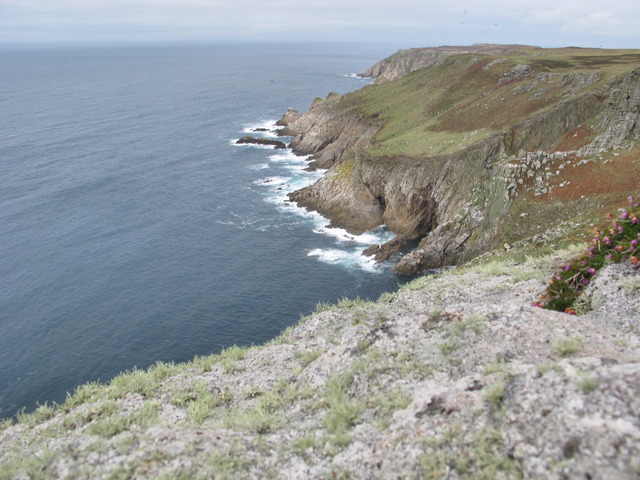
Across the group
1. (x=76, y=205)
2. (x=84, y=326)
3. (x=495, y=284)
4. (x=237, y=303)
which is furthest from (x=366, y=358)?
(x=76, y=205)

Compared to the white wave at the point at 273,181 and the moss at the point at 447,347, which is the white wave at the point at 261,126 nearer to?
the white wave at the point at 273,181

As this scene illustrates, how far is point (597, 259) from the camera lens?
688 inches

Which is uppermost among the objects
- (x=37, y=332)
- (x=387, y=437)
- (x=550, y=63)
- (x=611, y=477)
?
(x=550, y=63)

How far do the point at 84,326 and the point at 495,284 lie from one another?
4029 centimetres

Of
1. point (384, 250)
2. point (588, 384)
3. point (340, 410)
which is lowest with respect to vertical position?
point (384, 250)

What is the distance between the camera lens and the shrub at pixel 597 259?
1666 cm

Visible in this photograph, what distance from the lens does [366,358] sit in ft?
47.8

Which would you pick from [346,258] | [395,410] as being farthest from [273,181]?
[395,410]

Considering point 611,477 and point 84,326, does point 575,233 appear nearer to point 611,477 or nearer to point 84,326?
point 611,477

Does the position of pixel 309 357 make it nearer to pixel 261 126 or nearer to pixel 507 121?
pixel 507 121

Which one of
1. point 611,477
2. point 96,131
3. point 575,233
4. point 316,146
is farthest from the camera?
point 96,131

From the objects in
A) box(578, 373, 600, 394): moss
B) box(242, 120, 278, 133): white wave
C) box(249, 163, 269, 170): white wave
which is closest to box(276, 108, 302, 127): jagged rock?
box(242, 120, 278, 133): white wave

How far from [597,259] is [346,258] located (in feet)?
131

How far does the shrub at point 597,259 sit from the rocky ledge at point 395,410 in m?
0.53
